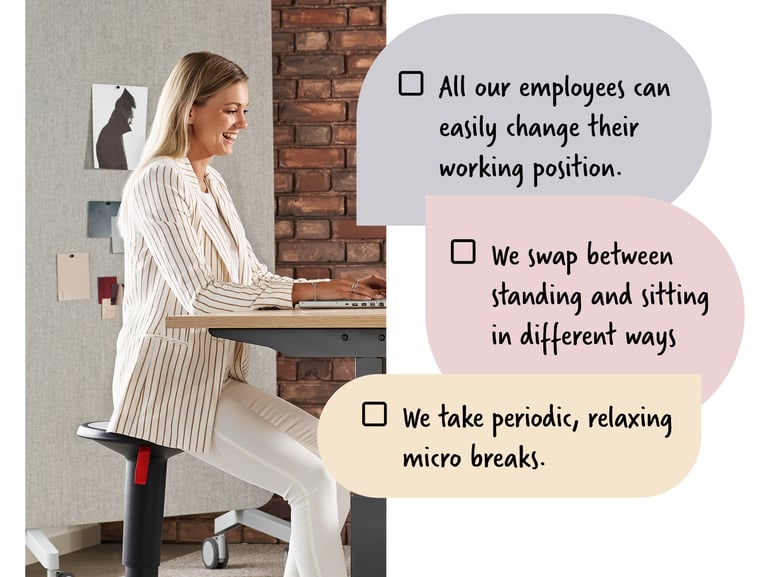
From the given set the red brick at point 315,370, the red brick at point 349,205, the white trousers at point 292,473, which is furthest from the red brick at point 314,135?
the white trousers at point 292,473

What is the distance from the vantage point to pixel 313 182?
11.1ft

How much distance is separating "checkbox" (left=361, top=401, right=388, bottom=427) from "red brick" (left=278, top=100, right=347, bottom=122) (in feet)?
8.17

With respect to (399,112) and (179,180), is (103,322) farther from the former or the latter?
(399,112)

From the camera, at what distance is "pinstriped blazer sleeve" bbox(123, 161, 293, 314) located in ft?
5.87

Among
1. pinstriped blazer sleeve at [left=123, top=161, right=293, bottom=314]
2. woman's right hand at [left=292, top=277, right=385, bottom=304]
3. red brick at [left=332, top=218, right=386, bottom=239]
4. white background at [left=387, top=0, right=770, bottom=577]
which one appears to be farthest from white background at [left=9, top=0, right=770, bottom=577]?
red brick at [left=332, top=218, right=386, bottom=239]

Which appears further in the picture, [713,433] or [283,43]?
[283,43]

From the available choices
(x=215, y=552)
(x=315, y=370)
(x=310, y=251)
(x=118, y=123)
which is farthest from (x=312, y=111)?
(x=215, y=552)

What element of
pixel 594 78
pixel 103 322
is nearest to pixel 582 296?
pixel 594 78

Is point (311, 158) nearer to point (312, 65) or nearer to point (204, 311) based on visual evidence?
point (312, 65)

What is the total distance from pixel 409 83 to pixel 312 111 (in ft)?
8.02

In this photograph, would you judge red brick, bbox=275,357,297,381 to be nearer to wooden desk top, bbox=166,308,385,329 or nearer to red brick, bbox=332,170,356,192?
red brick, bbox=332,170,356,192

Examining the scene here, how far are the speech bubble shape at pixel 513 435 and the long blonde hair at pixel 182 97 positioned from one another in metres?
1.24

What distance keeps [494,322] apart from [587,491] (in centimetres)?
19

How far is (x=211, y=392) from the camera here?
192 cm
